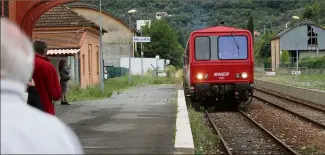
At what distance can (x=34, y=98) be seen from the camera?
6355 millimetres

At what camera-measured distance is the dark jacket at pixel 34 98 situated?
631 centimetres

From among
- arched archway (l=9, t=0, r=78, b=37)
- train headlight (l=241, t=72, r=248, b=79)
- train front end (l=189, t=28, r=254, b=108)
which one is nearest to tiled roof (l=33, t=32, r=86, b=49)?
train front end (l=189, t=28, r=254, b=108)

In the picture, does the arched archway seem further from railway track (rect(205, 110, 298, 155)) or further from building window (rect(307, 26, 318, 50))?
building window (rect(307, 26, 318, 50))

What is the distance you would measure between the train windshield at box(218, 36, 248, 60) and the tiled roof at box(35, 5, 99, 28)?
12632mm

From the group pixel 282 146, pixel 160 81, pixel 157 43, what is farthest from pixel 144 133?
pixel 157 43

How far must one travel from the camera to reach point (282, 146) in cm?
1098

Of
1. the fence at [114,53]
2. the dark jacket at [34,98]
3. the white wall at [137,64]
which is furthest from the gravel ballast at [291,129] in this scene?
the fence at [114,53]

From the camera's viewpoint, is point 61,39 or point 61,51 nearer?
point 61,51

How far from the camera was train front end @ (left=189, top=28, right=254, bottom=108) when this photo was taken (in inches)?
717

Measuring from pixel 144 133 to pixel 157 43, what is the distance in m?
65.3

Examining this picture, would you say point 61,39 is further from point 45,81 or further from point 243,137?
point 45,81

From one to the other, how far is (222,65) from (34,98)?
494 inches

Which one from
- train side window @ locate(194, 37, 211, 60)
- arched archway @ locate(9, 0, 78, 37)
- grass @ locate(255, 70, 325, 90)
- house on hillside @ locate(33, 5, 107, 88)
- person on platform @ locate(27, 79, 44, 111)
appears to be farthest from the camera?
grass @ locate(255, 70, 325, 90)

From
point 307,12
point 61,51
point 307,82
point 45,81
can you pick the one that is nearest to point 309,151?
point 45,81
